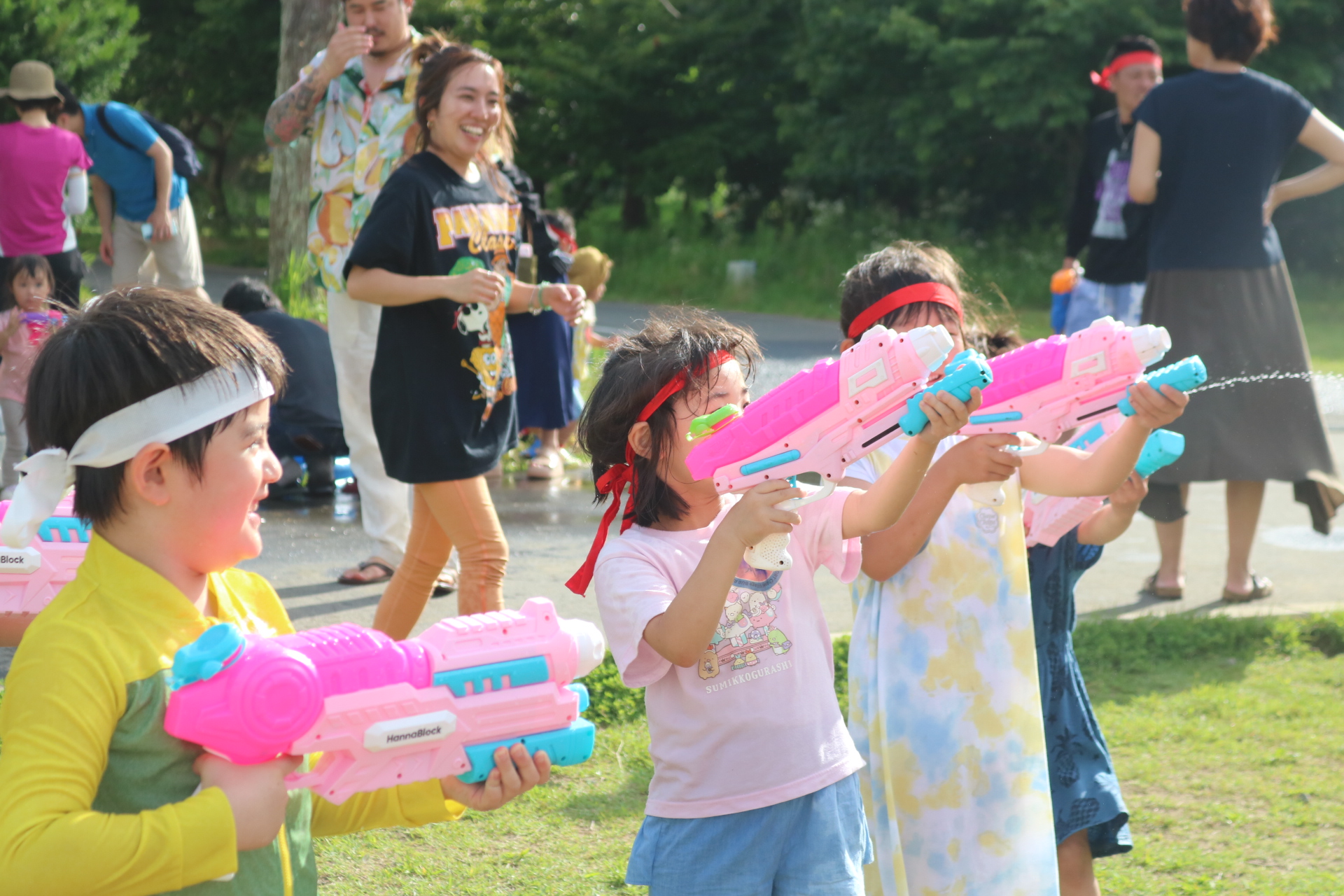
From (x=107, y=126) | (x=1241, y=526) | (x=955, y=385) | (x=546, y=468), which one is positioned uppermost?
(x=107, y=126)

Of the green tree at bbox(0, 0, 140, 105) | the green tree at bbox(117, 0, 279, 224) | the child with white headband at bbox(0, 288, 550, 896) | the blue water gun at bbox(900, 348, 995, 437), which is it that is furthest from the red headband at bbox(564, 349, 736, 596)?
the green tree at bbox(117, 0, 279, 224)

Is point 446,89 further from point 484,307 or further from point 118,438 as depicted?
point 118,438

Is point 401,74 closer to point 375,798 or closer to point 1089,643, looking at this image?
point 1089,643

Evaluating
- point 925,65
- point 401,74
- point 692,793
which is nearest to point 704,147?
point 925,65

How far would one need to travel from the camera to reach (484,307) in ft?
13.7

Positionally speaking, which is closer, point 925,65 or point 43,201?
point 43,201

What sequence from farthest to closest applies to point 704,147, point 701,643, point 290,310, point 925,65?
point 704,147 → point 925,65 → point 290,310 → point 701,643

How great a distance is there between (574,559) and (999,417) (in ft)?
12.8

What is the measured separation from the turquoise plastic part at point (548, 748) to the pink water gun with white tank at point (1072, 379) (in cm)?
107

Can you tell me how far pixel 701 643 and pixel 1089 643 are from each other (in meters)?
3.20

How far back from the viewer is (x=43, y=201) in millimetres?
8266

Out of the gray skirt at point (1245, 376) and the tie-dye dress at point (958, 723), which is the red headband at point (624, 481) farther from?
the gray skirt at point (1245, 376)

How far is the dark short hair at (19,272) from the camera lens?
6.84m

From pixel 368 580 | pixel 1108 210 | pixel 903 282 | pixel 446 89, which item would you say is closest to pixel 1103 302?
pixel 1108 210
